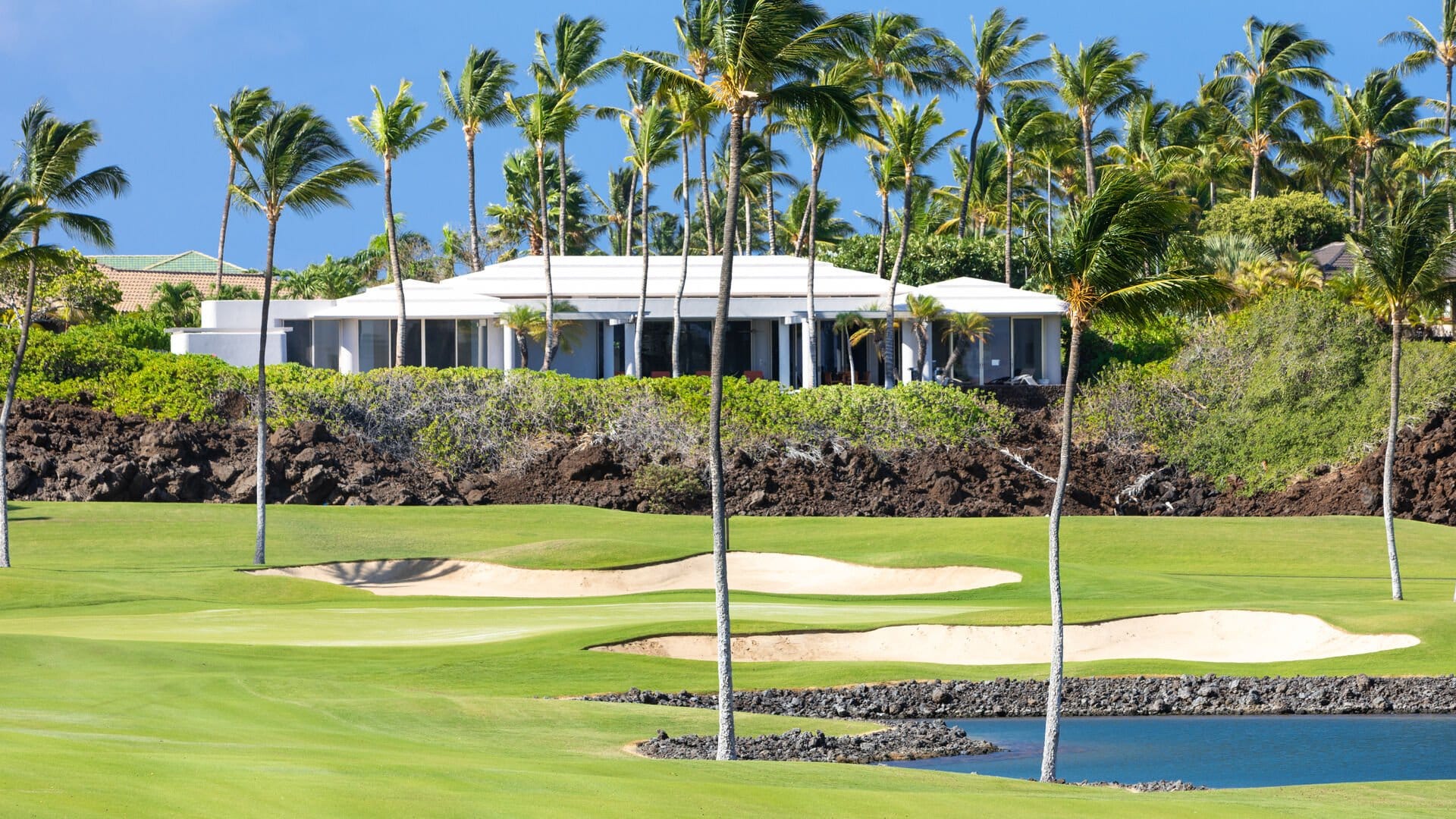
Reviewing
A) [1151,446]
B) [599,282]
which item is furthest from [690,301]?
[1151,446]

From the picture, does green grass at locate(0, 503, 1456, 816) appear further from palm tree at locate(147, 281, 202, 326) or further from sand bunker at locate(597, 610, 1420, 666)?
palm tree at locate(147, 281, 202, 326)

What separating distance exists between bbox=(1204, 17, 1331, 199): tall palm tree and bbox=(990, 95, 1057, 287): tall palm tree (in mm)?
9871

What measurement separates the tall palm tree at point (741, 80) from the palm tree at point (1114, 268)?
2.86 metres

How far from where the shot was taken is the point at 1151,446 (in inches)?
1759

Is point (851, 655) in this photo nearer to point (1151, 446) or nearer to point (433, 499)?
point (433, 499)

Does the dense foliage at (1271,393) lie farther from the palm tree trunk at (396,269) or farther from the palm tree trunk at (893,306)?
the palm tree trunk at (396,269)

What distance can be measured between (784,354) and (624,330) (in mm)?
5722

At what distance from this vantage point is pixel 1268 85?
6788cm

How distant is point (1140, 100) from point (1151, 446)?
24.0 meters

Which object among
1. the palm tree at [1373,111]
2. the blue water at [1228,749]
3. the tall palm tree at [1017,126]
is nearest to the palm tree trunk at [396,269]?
the tall palm tree at [1017,126]

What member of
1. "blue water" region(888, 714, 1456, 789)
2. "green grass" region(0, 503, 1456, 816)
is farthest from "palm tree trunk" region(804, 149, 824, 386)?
"blue water" region(888, 714, 1456, 789)

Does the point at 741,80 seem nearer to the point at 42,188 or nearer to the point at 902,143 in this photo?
the point at 42,188

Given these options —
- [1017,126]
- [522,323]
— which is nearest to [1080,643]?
[522,323]

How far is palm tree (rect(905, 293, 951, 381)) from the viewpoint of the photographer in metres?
48.4
